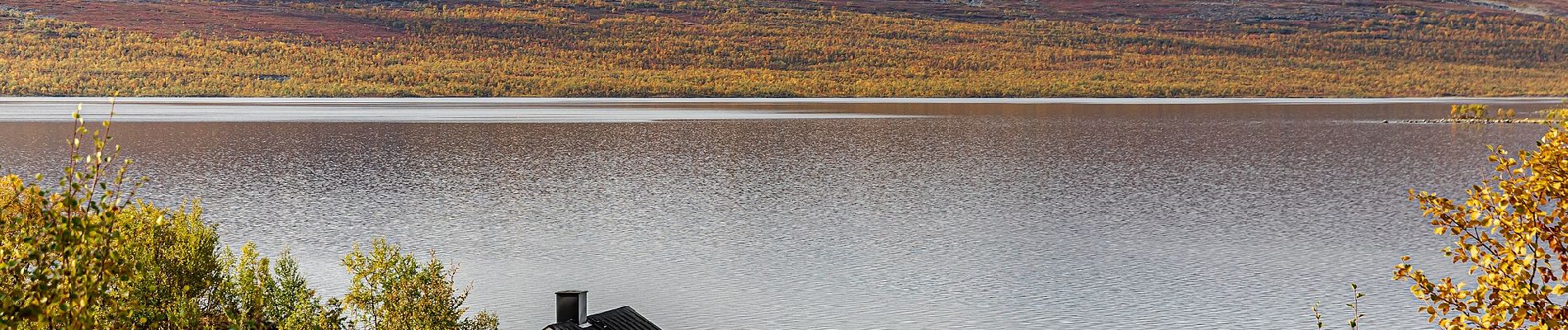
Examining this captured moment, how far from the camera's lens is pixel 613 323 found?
7719mm

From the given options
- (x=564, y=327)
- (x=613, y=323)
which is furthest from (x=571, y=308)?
(x=564, y=327)

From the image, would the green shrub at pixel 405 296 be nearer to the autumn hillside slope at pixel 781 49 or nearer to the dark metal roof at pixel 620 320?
the dark metal roof at pixel 620 320

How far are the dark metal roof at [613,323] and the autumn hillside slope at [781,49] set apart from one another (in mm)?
92771

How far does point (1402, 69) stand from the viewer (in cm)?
12175

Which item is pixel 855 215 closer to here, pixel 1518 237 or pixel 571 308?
pixel 571 308

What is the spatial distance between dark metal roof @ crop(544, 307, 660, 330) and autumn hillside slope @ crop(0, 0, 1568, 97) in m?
92.8

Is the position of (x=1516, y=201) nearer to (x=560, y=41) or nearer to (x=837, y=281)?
(x=837, y=281)

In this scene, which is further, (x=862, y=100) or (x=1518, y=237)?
(x=862, y=100)

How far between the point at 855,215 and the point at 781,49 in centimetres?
10400

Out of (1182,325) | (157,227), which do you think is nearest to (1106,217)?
(1182,325)

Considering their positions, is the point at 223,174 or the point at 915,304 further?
the point at 223,174

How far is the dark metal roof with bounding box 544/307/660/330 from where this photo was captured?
7.48 metres

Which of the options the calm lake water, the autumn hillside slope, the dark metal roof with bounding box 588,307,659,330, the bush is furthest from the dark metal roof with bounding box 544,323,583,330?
the autumn hillside slope

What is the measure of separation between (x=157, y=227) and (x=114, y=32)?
4537 inches
